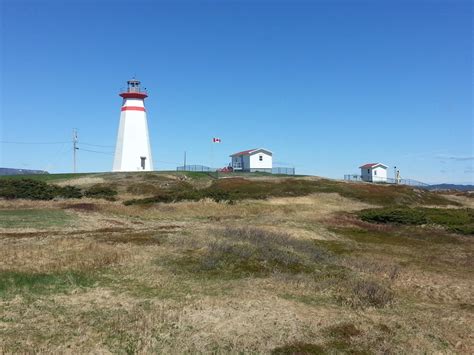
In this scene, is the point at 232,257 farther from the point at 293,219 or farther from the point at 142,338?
the point at 293,219

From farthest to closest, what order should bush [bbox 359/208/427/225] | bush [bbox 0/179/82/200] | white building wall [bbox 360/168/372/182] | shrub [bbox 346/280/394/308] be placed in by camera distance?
white building wall [bbox 360/168/372/182] → bush [bbox 0/179/82/200] → bush [bbox 359/208/427/225] → shrub [bbox 346/280/394/308]

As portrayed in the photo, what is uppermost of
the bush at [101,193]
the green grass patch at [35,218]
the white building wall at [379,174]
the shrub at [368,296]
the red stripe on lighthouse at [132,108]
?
the red stripe on lighthouse at [132,108]

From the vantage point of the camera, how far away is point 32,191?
53969mm

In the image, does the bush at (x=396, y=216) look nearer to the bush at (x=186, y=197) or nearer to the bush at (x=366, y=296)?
the bush at (x=186, y=197)

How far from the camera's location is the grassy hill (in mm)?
12727

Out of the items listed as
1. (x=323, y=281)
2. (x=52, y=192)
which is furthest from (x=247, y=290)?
Answer: (x=52, y=192)

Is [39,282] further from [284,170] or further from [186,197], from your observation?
[284,170]

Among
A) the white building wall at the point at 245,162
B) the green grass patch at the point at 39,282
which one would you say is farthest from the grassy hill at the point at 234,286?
the white building wall at the point at 245,162

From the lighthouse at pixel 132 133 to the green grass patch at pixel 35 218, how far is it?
3943cm

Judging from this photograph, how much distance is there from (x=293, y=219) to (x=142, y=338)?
31.4 m

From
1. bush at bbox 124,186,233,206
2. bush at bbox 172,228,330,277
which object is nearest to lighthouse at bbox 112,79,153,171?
bush at bbox 124,186,233,206

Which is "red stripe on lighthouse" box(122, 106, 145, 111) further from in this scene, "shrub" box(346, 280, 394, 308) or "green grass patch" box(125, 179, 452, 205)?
"shrub" box(346, 280, 394, 308)

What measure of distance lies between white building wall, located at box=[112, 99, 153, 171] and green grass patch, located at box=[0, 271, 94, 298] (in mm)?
63439

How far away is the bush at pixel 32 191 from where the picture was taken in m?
52.9
